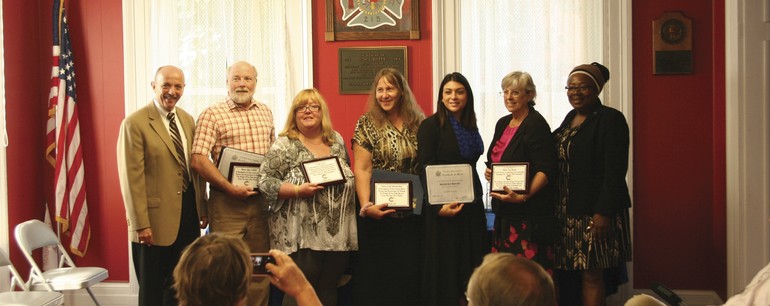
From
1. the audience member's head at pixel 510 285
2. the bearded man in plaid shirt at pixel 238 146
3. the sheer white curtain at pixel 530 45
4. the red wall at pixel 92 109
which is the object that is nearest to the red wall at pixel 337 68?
the sheer white curtain at pixel 530 45

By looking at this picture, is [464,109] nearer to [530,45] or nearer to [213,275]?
[530,45]

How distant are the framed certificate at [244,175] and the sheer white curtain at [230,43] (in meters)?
1.13

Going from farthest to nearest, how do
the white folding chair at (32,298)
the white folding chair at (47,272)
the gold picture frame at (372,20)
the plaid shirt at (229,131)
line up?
the gold picture frame at (372,20) → the white folding chair at (47,272) → the plaid shirt at (229,131) → the white folding chair at (32,298)

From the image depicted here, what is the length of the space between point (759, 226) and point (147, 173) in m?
3.74

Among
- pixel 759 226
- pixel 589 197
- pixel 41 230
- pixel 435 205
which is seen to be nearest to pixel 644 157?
pixel 759 226

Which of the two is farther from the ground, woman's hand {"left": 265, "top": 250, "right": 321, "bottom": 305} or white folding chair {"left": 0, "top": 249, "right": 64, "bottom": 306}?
woman's hand {"left": 265, "top": 250, "right": 321, "bottom": 305}

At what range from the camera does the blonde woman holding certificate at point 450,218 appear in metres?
4.11

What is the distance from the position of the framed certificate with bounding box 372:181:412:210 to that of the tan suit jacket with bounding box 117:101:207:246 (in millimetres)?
1180

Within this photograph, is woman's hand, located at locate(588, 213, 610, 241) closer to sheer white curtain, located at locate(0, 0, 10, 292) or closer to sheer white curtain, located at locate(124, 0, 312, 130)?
sheer white curtain, located at locate(124, 0, 312, 130)

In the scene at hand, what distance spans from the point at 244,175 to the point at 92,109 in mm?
1891

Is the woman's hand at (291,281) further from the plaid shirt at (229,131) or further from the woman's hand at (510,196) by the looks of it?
the plaid shirt at (229,131)

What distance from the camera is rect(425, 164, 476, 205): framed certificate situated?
4043 mm

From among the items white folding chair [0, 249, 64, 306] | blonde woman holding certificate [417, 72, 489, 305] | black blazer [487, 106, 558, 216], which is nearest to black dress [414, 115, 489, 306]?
blonde woman holding certificate [417, 72, 489, 305]

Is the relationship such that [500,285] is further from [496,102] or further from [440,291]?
[496,102]
